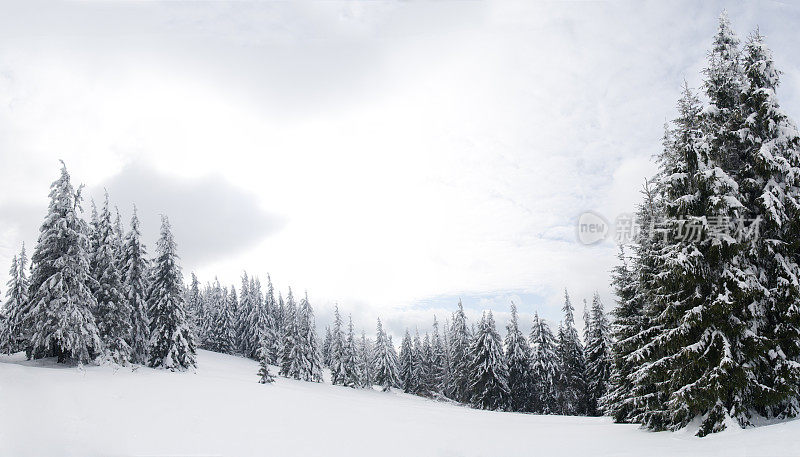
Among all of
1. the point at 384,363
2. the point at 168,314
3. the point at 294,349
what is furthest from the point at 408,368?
the point at 168,314

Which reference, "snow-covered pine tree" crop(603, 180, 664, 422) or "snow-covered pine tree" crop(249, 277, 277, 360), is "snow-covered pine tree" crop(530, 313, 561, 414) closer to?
"snow-covered pine tree" crop(603, 180, 664, 422)

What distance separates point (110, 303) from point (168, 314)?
18.1 ft

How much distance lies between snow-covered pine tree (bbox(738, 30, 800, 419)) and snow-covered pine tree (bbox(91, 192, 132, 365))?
35242 millimetres

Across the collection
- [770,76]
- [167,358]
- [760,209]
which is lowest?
[167,358]

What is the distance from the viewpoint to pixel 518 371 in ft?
173

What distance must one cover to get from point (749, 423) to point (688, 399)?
76.5 inches

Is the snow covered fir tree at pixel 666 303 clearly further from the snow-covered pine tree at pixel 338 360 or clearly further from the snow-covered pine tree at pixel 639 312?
the snow-covered pine tree at pixel 338 360

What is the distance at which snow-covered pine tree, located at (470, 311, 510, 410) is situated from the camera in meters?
49.3

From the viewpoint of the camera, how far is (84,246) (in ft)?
96.8

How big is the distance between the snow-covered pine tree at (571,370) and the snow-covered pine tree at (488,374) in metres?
7.44

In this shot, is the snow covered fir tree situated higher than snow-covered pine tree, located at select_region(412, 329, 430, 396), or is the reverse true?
the snow covered fir tree

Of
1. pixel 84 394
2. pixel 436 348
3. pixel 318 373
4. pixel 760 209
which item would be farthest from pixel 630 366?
pixel 436 348

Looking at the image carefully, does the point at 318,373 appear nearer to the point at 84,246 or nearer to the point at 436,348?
the point at 436,348

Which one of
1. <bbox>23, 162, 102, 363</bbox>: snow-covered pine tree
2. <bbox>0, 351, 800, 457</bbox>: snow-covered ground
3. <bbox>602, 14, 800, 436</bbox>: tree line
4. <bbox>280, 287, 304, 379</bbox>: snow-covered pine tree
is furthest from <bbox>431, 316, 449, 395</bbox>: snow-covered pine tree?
<bbox>602, 14, 800, 436</bbox>: tree line
